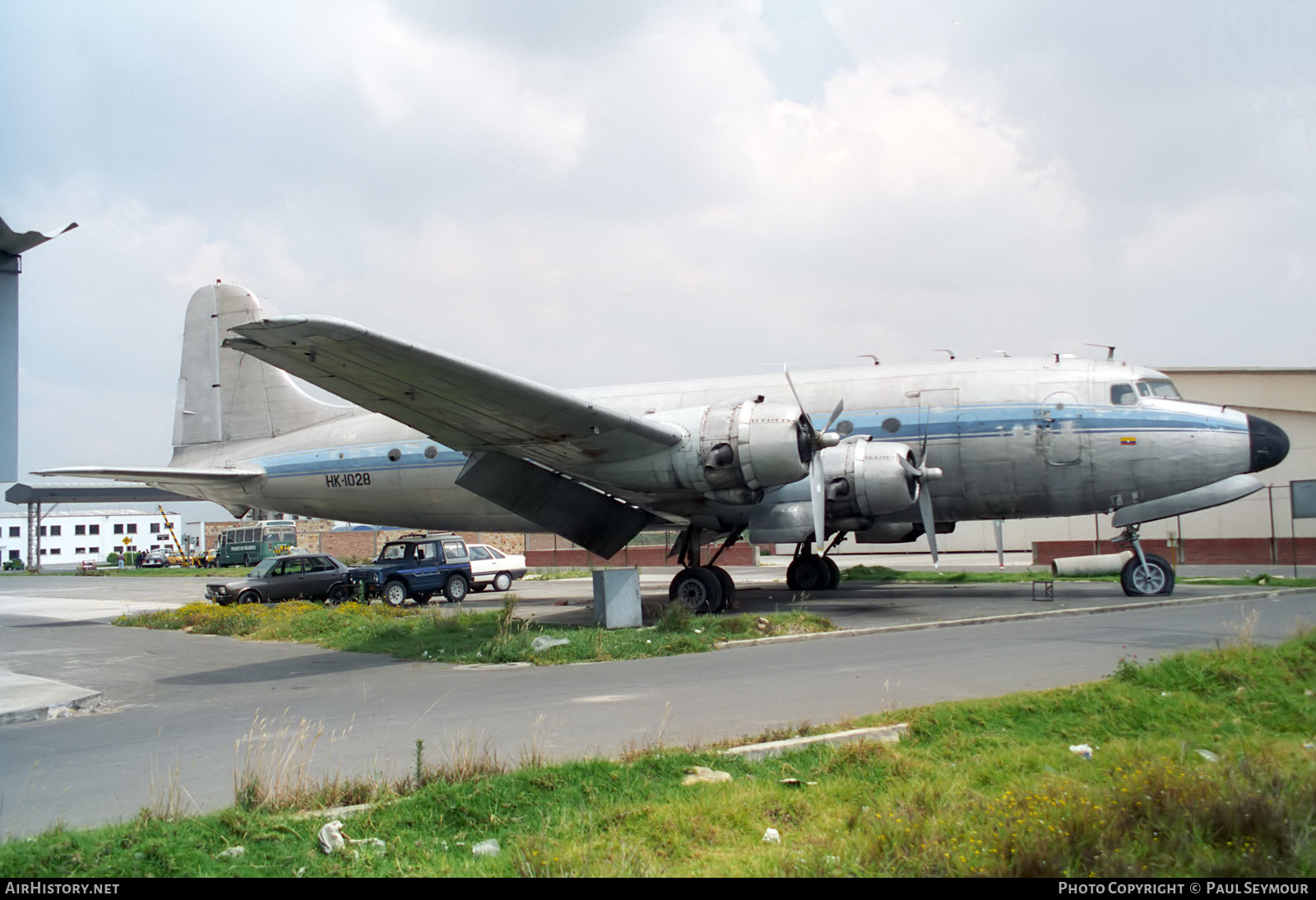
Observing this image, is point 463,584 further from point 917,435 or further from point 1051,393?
point 1051,393

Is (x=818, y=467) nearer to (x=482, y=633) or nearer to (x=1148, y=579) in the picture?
A: (x=482, y=633)

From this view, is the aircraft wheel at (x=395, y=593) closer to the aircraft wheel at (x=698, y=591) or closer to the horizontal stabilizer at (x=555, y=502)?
the horizontal stabilizer at (x=555, y=502)

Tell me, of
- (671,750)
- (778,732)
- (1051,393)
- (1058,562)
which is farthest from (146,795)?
(1058,562)

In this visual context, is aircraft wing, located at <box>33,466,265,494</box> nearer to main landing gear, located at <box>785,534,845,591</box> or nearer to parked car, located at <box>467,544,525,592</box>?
parked car, located at <box>467,544,525,592</box>

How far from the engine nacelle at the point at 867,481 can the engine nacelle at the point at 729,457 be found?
5.96 feet

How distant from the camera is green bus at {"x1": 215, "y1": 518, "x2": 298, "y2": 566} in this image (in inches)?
2112

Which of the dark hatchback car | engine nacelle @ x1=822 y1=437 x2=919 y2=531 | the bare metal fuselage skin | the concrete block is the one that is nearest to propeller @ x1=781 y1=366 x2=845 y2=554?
engine nacelle @ x1=822 y1=437 x2=919 y2=531

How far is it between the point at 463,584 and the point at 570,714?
1734cm

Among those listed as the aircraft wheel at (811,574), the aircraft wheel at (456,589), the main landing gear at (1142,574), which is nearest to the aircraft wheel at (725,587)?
the aircraft wheel at (811,574)

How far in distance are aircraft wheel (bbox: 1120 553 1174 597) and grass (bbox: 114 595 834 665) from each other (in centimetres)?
685

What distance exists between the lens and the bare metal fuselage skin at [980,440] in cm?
1560

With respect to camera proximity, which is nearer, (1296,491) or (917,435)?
(917,435)
